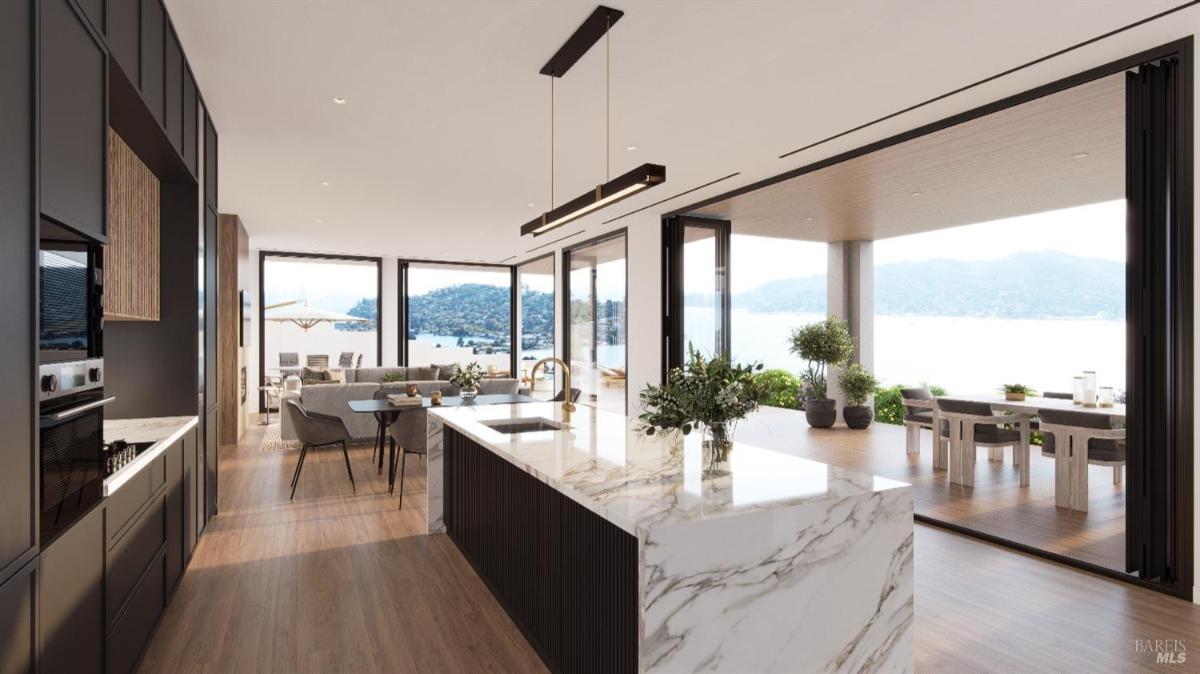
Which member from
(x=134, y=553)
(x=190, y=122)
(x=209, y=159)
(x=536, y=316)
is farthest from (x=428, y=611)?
(x=536, y=316)

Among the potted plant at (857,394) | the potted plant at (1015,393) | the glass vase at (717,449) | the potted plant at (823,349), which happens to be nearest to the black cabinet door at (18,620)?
the glass vase at (717,449)

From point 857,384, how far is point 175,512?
829 cm

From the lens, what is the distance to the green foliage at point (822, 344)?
30.1ft

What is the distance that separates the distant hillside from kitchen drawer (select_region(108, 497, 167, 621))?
7.14 m

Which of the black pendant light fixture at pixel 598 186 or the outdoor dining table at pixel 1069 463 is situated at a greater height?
the black pendant light fixture at pixel 598 186

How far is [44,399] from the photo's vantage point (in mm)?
1622

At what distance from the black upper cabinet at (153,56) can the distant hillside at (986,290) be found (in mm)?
7053

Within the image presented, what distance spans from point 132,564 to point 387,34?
8.48 ft

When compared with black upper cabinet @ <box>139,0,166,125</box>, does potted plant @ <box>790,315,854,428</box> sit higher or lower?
lower

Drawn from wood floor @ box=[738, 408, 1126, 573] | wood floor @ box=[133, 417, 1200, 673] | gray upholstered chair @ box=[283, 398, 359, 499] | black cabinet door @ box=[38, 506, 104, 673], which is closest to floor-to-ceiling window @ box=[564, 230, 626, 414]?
wood floor @ box=[738, 408, 1126, 573]

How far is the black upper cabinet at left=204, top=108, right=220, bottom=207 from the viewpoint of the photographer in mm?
4105

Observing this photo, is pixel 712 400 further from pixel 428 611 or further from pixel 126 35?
pixel 126 35

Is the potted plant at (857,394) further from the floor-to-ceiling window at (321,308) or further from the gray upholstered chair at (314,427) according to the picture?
the floor-to-ceiling window at (321,308)

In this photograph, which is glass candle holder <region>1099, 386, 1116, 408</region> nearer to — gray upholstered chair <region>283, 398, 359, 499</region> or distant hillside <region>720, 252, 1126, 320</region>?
distant hillside <region>720, 252, 1126, 320</region>
